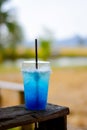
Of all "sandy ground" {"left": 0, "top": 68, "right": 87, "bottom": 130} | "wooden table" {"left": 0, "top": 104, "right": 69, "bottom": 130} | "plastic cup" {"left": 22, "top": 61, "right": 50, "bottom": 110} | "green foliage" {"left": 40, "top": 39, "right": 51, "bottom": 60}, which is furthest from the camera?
"green foliage" {"left": 40, "top": 39, "right": 51, "bottom": 60}

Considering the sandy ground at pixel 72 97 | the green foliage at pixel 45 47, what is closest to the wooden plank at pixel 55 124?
the sandy ground at pixel 72 97

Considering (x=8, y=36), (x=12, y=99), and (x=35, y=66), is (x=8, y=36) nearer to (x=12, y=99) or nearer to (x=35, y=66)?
(x=12, y=99)

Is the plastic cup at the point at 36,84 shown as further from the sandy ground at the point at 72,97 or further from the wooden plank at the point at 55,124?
the sandy ground at the point at 72,97

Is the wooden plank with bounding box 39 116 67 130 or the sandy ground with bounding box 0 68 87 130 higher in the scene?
the wooden plank with bounding box 39 116 67 130

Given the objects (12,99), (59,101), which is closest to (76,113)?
(59,101)

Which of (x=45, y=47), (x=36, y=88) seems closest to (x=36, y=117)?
(x=36, y=88)

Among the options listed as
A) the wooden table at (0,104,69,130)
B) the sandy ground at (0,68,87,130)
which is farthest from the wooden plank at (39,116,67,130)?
the sandy ground at (0,68,87,130)

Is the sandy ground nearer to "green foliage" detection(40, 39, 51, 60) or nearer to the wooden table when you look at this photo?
the wooden table
